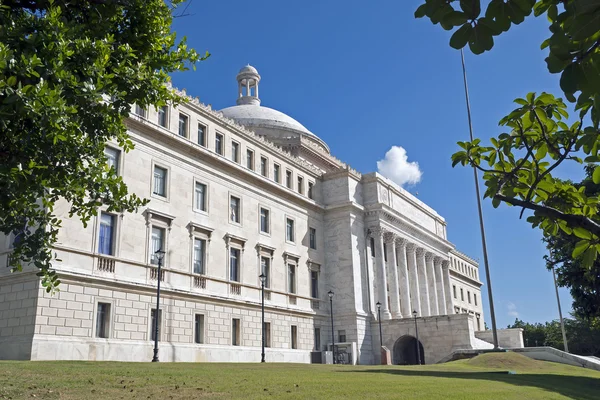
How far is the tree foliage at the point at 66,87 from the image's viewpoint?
9.38 m

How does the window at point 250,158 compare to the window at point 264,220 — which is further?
the window at point 264,220

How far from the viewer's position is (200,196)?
1539 inches

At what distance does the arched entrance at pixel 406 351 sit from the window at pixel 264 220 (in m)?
16.3

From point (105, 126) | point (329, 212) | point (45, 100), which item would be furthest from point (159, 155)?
point (45, 100)

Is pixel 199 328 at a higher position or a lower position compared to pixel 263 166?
lower

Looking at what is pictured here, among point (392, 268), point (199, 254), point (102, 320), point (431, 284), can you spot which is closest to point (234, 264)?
point (199, 254)

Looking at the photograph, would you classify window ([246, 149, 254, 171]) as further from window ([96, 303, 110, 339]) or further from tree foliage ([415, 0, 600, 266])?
tree foliage ([415, 0, 600, 266])

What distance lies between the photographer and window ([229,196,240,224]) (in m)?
41.6

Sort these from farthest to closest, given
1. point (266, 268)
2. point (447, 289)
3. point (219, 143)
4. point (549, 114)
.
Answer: point (447, 289) < point (266, 268) < point (219, 143) < point (549, 114)

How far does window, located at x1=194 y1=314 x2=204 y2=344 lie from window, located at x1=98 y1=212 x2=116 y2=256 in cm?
783

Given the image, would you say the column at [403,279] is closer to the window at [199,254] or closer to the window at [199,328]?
the window at [199,254]

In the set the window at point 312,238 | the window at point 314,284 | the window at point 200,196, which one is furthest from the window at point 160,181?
the window at point 314,284

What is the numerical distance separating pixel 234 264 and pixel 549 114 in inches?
1409

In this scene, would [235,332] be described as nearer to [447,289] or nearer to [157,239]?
[157,239]
